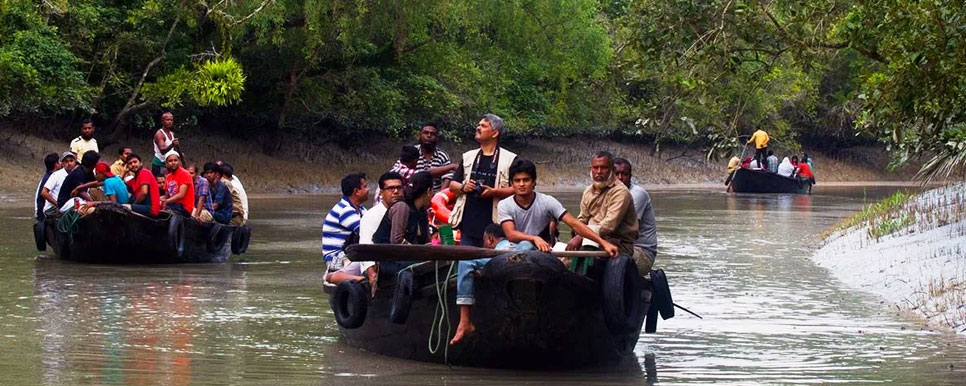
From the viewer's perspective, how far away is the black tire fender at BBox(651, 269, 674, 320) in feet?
36.3

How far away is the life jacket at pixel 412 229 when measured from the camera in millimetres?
10945

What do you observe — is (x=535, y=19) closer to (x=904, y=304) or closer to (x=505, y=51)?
(x=505, y=51)

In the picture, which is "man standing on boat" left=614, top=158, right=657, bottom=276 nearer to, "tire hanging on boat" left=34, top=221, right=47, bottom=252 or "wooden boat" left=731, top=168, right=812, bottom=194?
"tire hanging on boat" left=34, top=221, right=47, bottom=252

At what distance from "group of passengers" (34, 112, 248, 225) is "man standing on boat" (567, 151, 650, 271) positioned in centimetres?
794

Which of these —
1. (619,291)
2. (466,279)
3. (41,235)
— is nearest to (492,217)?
(466,279)

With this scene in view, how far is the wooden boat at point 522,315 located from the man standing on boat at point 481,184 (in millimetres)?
828

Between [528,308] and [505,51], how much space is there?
34.8 metres

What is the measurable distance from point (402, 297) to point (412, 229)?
729 mm

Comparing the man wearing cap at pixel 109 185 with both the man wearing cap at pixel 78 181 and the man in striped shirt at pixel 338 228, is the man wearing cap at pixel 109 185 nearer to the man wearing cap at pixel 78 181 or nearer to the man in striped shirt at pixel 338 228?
the man wearing cap at pixel 78 181

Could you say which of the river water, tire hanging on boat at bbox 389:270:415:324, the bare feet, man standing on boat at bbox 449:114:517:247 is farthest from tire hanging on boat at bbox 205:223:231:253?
the bare feet

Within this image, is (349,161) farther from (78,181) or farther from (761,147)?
(78,181)

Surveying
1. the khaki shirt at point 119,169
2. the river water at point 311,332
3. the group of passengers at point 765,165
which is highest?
the group of passengers at point 765,165

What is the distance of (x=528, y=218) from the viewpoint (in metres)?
10.5

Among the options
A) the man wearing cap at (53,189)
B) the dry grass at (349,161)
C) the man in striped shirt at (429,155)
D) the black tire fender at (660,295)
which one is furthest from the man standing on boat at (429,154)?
the dry grass at (349,161)
